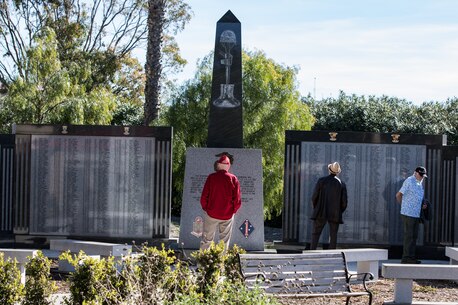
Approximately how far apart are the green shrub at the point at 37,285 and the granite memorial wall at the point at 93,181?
6919mm

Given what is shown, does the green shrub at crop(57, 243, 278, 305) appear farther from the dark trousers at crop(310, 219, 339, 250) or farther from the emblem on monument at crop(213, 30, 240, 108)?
the emblem on monument at crop(213, 30, 240, 108)

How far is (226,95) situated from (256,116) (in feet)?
25.1

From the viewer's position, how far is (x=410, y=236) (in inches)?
559

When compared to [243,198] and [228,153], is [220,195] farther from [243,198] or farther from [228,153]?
[228,153]

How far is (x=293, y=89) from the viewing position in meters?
23.4

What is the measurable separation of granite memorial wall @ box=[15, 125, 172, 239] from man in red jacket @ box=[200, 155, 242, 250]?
8.02ft

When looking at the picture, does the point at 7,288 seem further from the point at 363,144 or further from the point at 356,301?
the point at 363,144

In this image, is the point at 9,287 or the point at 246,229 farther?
the point at 246,229

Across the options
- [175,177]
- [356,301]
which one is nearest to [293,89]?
[175,177]

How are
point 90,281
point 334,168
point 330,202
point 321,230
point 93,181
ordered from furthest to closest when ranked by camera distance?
point 93,181
point 321,230
point 330,202
point 334,168
point 90,281

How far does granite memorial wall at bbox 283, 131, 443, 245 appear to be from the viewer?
1498 cm

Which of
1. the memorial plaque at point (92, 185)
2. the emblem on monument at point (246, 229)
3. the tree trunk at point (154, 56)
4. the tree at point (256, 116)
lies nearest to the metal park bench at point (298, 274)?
the emblem on monument at point (246, 229)

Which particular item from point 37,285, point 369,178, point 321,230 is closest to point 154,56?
point 369,178

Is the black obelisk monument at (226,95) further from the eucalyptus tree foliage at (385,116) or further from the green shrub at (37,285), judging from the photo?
the eucalyptus tree foliage at (385,116)
